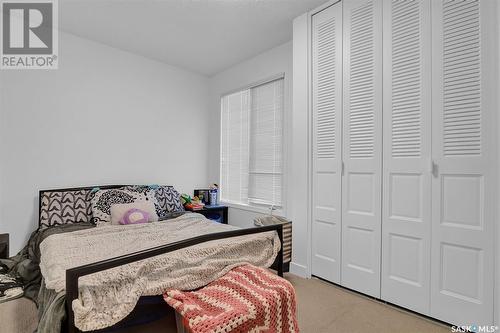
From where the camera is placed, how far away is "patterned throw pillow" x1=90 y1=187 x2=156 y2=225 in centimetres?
285

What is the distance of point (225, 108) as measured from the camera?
4277mm

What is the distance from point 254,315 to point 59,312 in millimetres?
907

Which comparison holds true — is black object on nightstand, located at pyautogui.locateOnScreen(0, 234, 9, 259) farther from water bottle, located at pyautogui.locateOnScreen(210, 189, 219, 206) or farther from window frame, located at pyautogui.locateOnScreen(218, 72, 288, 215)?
window frame, located at pyautogui.locateOnScreen(218, 72, 288, 215)

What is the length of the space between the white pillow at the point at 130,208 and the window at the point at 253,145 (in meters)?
1.37

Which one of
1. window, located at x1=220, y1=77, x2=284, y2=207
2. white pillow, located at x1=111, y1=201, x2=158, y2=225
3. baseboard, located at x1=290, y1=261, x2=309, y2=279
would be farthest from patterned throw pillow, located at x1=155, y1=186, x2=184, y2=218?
baseboard, located at x1=290, y1=261, x2=309, y2=279

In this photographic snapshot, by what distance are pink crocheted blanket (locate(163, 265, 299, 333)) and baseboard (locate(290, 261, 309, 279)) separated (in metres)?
1.24

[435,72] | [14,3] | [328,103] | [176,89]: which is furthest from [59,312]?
[176,89]

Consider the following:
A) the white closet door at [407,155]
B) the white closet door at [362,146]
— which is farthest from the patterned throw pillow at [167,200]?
the white closet door at [407,155]

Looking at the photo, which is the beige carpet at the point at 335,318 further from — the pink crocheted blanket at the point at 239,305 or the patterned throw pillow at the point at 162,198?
the patterned throw pillow at the point at 162,198

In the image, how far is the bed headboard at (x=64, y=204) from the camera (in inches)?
111

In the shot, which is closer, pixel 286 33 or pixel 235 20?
pixel 235 20

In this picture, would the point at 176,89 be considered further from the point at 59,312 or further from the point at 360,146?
the point at 59,312

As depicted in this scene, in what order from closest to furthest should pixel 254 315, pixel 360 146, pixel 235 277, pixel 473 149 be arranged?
pixel 254 315
pixel 235 277
pixel 473 149
pixel 360 146

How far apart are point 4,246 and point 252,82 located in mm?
3370
